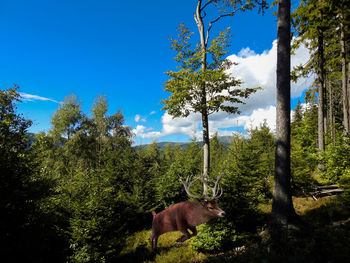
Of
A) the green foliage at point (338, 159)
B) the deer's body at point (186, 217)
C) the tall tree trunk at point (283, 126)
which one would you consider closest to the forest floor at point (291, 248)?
the tall tree trunk at point (283, 126)

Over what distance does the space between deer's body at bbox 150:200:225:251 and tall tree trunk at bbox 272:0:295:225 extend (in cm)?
272

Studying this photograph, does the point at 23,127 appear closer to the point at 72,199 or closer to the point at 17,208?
the point at 17,208

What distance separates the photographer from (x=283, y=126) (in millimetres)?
5570

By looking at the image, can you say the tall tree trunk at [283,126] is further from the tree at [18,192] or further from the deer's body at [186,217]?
the tree at [18,192]

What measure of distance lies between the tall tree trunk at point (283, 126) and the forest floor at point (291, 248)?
72cm

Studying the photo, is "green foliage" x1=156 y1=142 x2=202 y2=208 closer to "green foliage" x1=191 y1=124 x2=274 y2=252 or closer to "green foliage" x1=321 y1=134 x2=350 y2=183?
"green foliage" x1=191 y1=124 x2=274 y2=252

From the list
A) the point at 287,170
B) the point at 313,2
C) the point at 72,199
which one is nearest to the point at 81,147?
the point at 72,199

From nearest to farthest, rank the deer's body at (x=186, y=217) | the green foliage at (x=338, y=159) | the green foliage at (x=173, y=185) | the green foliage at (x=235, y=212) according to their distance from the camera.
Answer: the deer's body at (x=186, y=217) < the green foliage at (x=235, y=212) < the green foliage at (x=338, y=159) < the green foliage at (x=173, y=185)

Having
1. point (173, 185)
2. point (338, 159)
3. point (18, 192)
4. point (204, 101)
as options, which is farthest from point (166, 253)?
point (338, 159)

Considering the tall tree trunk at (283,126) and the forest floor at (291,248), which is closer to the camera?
the forest floor at (291,248)

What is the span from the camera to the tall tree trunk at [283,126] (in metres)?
5.31

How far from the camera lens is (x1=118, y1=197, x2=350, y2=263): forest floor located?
3.74 meters

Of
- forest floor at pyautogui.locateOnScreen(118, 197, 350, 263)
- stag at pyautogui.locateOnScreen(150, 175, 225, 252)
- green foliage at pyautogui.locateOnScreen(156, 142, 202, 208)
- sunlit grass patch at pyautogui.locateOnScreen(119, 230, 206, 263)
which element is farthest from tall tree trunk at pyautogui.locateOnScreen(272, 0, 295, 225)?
green foliage at pyautogui.locateOnScreen(156, 142, 202, 208)

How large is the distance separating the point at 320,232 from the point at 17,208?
349 inches
